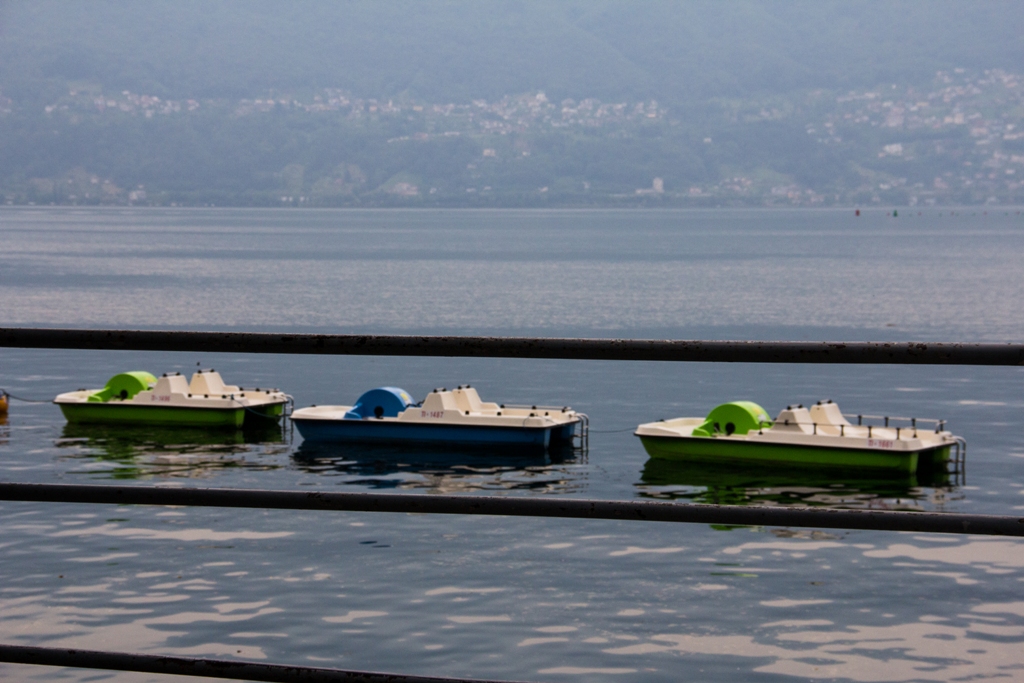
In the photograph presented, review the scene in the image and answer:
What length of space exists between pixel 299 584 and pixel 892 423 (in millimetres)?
31246

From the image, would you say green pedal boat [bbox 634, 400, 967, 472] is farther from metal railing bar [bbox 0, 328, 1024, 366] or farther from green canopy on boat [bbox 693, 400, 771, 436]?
metal railing bar [bbox 0, 328, 1024, 366]

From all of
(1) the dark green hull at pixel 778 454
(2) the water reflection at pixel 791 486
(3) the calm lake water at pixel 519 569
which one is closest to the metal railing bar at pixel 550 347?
(3) the calm lake water at pixel 519 569

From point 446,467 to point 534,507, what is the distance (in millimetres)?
35092

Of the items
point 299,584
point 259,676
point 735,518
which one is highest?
point 735,518

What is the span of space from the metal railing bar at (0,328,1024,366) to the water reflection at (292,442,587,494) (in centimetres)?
3019

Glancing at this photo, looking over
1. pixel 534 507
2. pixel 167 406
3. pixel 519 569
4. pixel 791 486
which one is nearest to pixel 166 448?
pixel 167 406

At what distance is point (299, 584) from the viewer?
20.9 m

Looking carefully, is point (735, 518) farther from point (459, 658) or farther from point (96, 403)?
point (96, 403)

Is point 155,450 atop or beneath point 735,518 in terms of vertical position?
beneath

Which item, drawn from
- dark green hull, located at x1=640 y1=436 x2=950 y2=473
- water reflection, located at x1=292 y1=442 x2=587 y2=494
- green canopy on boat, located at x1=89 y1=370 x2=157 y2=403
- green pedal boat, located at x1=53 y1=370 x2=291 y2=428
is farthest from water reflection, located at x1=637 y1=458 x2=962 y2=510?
green canopy on boat, located at x1=89 y1=370 x2=157 y2=403

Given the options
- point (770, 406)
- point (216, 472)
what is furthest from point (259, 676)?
point (770, 406)

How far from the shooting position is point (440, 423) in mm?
40594

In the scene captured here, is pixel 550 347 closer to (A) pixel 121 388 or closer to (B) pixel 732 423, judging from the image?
(B) pixel 732 423

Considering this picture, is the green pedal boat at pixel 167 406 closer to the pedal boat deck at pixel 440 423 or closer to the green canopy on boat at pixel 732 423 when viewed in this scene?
the pedal boat deck at pixel 440 423
